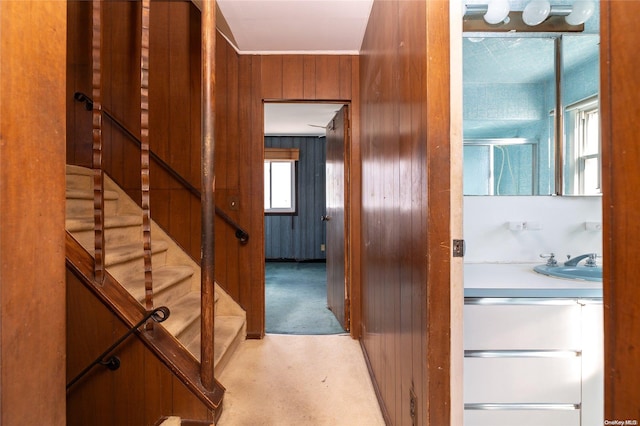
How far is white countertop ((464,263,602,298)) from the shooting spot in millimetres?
1327

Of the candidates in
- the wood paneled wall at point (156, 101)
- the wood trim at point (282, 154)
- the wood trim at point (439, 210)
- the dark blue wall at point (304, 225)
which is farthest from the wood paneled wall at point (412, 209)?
the dark blue wall at point (304, 225)

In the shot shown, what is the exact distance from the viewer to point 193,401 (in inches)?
64.6

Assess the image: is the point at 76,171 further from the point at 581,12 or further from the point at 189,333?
the point at 581,12

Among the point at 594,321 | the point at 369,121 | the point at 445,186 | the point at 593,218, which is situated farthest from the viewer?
the point at 369,121

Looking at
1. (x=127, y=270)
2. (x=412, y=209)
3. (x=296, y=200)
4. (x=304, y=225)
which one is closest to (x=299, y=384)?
(x=127, y=270)

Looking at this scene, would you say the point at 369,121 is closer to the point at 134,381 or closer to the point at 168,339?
the point at 168,339

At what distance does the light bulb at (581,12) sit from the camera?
1858 mm

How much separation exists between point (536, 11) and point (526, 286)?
5.12 ft

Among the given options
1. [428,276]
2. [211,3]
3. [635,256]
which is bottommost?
[428,276]

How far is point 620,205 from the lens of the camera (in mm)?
514

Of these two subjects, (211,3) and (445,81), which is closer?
(445,81)

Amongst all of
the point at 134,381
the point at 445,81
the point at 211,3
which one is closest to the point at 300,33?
the point at 211,3

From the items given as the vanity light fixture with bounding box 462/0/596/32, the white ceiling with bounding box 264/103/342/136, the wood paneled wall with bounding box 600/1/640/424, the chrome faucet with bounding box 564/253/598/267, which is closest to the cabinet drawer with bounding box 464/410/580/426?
the chrome faucet with bounding box 564/253/598/267

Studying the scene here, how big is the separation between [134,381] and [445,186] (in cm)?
167
